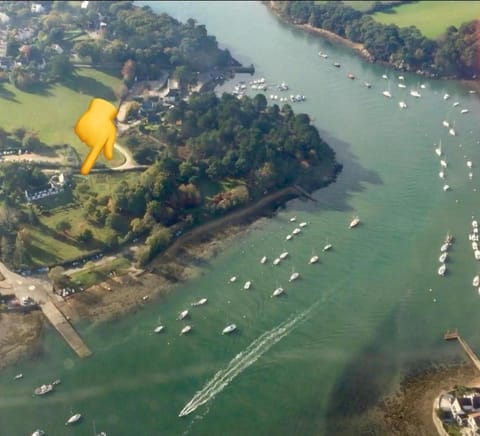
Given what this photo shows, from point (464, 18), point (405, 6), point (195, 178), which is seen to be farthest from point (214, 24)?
point (195, 178)

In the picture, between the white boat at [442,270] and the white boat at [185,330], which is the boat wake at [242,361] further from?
the white boat at [442,270]

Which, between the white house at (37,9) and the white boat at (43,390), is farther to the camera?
the white house at (37,9)

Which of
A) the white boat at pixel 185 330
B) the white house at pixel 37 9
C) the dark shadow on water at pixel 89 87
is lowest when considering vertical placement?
the white boat at pixel 185 330

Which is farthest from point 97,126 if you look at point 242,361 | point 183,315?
point 183,315

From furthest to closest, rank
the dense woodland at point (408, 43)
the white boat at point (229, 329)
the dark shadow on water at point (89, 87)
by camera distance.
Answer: the dense woodland at point (408, 43)
the dark shadow on water at point (89, 87)
the white boat at point (229, 329)

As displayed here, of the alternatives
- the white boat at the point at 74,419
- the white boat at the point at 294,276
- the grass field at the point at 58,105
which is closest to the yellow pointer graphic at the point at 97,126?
the white boat at the point at 74,419

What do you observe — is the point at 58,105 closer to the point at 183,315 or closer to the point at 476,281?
the point at 183,315
